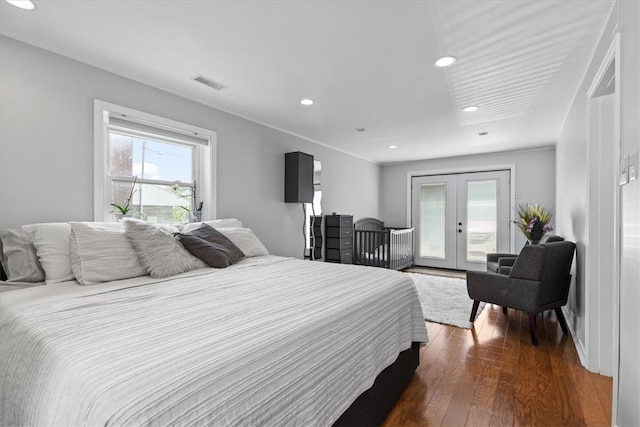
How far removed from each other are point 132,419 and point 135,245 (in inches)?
64.3

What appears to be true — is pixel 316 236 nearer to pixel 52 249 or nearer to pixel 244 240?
pixel 244 240

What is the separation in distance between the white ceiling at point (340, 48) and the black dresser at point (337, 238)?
182 cm

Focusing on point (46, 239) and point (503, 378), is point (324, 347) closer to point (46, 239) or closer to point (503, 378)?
point (503, 378)

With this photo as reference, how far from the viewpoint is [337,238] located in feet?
15.4

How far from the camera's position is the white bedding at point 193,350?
2.45 feet

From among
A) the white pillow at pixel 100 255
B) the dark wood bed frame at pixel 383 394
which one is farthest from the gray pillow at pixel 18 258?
the dark wood bed frame at pixel 383 394

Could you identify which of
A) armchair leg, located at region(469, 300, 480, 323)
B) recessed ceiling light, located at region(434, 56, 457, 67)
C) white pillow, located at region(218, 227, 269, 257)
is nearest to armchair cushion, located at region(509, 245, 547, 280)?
armchair leg, located at region(469, 300, 480, 323)

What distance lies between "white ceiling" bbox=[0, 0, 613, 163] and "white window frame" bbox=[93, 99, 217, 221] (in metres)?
0.31

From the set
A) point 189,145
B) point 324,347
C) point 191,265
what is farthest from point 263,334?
point 189,145

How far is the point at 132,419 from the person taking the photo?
65 cm

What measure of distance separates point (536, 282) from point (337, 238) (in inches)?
105

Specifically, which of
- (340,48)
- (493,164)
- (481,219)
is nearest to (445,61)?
(340,48)

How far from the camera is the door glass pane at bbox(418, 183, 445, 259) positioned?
6.28m

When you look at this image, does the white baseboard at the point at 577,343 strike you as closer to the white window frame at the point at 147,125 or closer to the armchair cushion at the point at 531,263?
the armchair cushion at the point at 531,263
